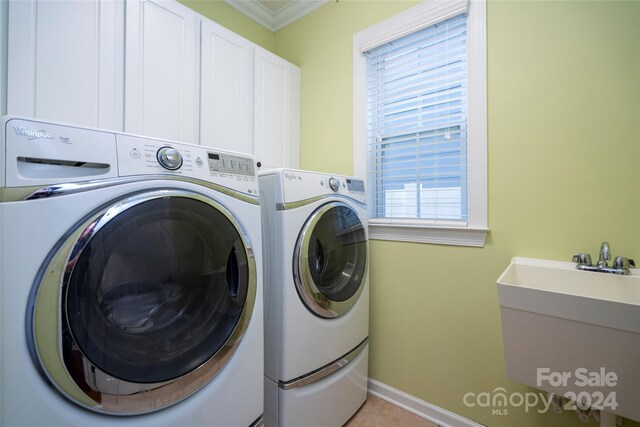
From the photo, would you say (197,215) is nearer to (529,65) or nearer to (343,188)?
(343,188)

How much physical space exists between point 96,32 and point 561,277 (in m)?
2.16

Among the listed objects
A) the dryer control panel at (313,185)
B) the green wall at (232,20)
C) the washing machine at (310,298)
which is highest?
the green wall at (232,20)

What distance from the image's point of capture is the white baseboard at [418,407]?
1.43m

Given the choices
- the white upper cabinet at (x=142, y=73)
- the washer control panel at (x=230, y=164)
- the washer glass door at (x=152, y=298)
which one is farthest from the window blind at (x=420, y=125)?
the washer glass door at (x=152, y=298)

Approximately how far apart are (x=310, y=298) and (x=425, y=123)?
3.82 feet

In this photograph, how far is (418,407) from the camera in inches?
60.6

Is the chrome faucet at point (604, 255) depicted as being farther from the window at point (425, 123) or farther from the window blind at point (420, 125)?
the window blind at point (420, 125)

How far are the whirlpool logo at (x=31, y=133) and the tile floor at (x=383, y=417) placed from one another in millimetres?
1735

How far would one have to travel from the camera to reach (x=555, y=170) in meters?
1.18

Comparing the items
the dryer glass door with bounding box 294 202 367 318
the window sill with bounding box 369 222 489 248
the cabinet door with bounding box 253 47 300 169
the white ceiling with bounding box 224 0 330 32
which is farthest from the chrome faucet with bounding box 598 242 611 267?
the white ceiling with bounding box 224 0 330 32

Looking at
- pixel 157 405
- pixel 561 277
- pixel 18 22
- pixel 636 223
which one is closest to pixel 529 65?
pixel 636 223

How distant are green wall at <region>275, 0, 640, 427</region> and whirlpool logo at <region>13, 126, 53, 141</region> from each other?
153cm

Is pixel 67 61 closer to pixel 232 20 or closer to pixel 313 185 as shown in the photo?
pixel 313 185

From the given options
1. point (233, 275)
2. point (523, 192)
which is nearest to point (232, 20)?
point (233, 275)
